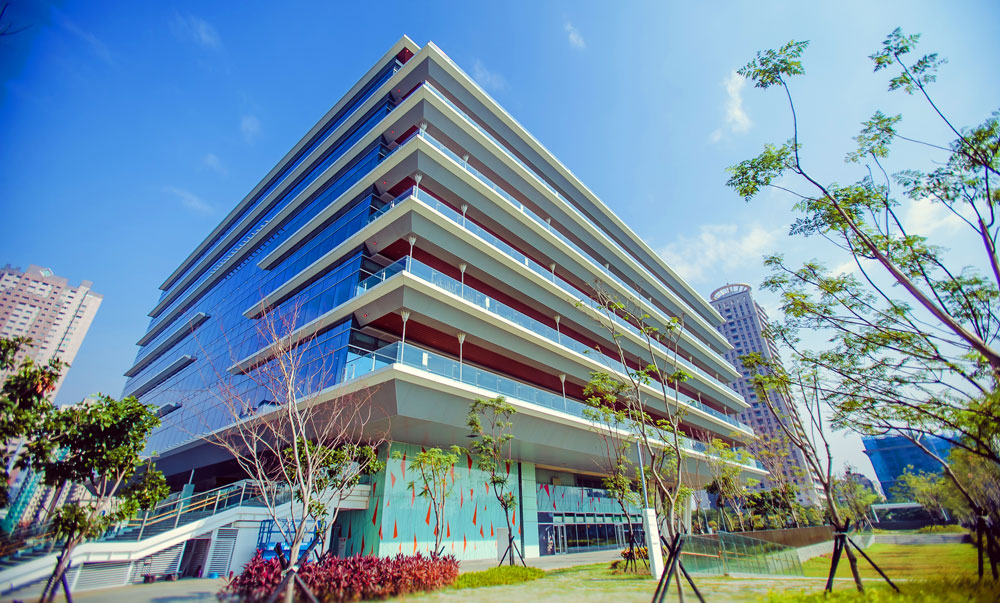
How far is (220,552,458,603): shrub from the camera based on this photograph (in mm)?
7578

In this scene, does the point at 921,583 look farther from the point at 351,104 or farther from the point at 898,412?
the point at 351,104

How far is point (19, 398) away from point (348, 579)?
648cm

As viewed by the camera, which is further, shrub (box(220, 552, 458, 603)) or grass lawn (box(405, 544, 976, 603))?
grass lawn (box(405, 544, 976, 603))

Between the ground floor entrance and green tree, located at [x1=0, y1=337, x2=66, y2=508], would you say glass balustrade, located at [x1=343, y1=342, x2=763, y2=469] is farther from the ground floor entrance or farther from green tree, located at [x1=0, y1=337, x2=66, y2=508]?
the ground floor entrance

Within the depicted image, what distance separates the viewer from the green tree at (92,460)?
7.23m

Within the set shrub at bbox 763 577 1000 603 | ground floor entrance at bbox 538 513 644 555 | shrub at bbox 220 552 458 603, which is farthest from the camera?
ground floor entrance at bbox 538 513 644 555

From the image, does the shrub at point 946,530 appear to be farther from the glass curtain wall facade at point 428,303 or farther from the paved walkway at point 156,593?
the paved walkway at point 156,593

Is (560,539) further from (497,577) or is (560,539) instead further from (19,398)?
(19,398)

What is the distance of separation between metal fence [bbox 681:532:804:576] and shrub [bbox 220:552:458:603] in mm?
7431

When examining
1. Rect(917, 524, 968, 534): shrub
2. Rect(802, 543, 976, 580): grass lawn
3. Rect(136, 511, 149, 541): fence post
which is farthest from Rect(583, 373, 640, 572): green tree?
Rect(917, 524, 968, 534): shrub

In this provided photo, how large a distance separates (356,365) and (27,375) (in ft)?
27.0

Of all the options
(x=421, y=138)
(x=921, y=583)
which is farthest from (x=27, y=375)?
(x=921, y=583)

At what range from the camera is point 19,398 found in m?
6.68

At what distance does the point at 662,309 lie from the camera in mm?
36281
